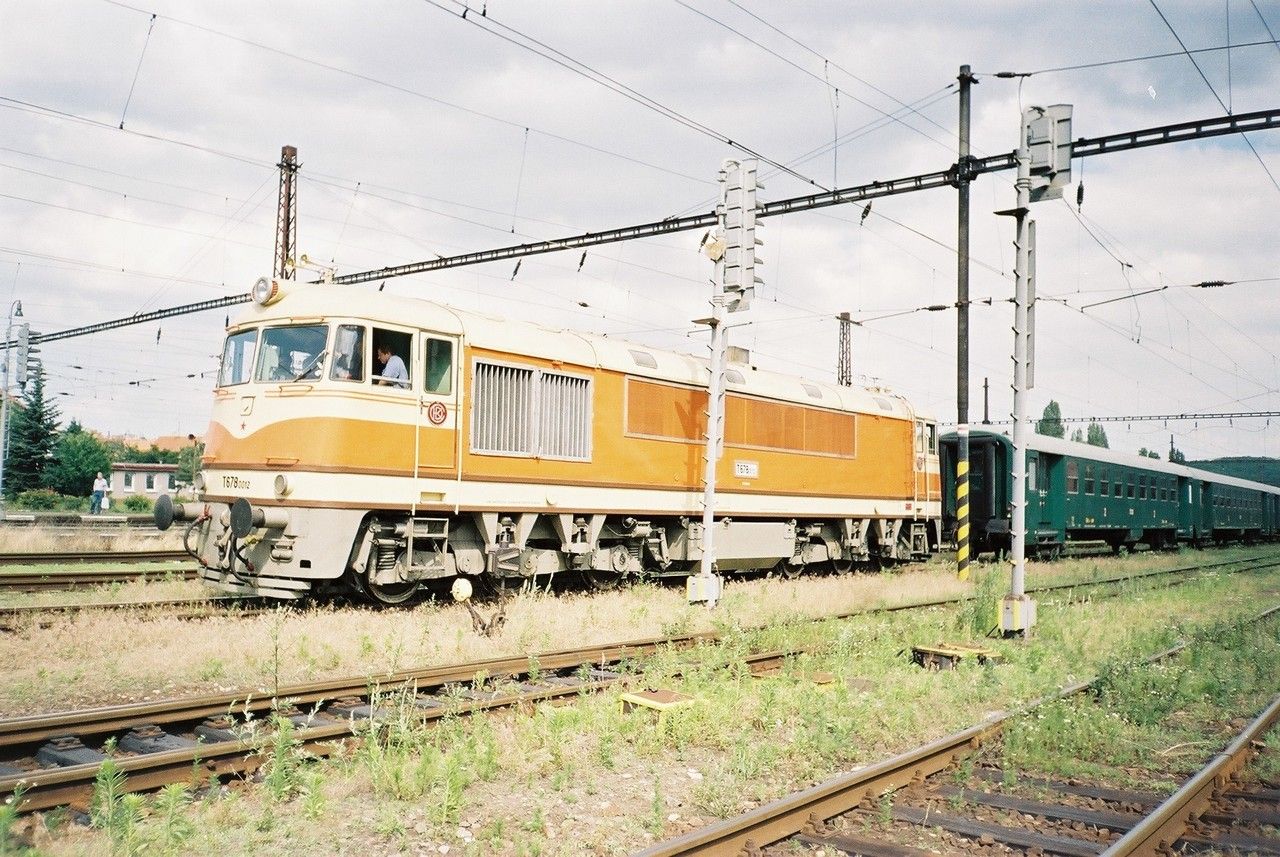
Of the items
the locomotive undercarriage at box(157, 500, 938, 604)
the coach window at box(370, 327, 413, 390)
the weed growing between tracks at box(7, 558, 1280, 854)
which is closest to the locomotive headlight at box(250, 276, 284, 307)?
the coach window at box(370, 327, 413, 390)

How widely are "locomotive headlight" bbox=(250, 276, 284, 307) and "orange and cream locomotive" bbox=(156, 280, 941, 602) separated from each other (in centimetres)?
2

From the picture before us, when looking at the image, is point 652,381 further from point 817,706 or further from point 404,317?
point 817,706

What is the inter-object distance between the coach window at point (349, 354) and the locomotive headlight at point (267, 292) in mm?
1187

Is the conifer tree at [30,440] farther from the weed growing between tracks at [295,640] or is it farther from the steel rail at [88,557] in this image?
the weed growing between tracks at [295,640]

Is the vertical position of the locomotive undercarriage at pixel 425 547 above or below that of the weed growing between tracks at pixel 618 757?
above

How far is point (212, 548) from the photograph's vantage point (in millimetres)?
11148

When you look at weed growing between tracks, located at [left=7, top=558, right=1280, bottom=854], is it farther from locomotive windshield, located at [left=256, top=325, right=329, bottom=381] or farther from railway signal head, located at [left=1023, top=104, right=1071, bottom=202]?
railway signal head, located at [left=1023, top=104, right=1071, bottom=202]

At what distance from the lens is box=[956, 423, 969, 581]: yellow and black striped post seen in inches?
672

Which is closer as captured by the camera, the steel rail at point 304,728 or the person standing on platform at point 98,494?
the steel rail at point 304,728

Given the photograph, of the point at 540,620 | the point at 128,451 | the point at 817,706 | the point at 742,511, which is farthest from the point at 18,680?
the point at 128,451

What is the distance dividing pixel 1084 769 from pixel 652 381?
9.63 m

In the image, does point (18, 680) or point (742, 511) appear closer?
point (18, 680)

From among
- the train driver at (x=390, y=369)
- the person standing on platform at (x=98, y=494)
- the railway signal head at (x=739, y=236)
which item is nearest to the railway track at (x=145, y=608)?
the train driver at (x=390, y=369)

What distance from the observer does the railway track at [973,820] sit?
481 cm
